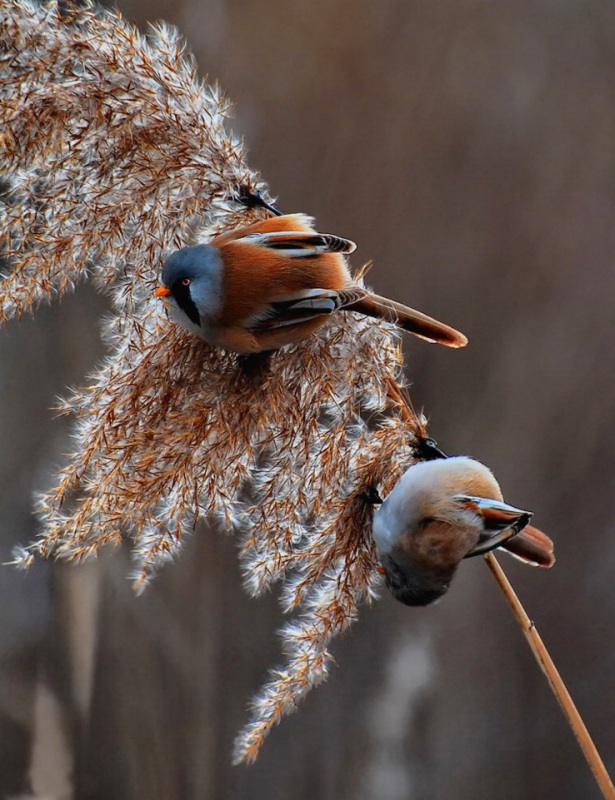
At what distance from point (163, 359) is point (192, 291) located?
71mm

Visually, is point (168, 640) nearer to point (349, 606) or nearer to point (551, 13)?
point (349, 606)

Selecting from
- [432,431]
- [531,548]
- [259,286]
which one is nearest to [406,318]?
[259,286]

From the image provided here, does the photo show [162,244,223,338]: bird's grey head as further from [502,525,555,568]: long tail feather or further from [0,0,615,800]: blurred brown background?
[0,0,615,800]: blurred brown background

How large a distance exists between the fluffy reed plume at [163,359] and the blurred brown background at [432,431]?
0.46 metres

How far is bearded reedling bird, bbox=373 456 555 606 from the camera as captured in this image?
65cm

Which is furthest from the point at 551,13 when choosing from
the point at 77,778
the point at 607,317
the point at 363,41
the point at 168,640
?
the point at 77,778

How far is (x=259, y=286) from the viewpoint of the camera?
0.62m

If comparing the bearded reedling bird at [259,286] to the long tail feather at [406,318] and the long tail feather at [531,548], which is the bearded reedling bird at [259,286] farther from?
the long tail feather at [531,548]

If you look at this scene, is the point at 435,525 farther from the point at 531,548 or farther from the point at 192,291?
the point at 192,291

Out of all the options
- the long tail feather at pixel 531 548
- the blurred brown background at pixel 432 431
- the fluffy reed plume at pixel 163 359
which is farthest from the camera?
the blurred brown background at pixel 432 431

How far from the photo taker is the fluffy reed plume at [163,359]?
60 centimetres

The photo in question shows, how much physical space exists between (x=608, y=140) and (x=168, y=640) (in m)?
1.00

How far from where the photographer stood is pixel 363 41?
3.65ft

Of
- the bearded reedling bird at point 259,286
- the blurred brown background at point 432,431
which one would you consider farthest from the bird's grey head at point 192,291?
the blurred brown background at point 432,431
